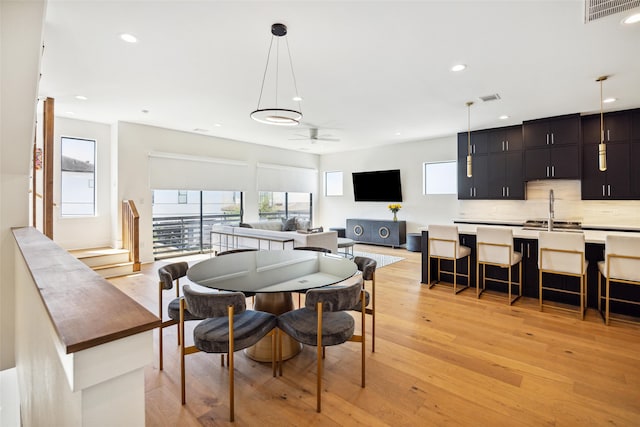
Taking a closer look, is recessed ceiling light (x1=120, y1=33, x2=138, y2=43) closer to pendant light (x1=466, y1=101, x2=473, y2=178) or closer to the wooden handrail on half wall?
the wooden handrail on half wall

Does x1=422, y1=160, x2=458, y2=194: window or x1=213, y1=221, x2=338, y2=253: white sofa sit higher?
x1=422, y1=160, x2=458, y2=194: window

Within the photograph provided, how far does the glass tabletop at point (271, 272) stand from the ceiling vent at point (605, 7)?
2532 mm

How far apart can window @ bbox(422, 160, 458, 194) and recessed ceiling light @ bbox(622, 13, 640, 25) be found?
16.2 ft

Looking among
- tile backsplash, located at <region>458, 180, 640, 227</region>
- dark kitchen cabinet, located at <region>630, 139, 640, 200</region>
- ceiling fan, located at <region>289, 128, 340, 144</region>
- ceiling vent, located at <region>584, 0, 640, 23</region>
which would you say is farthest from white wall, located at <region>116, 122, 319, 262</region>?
dark kitchen cabinet, located at <region>630, 139, 640, 200</region>

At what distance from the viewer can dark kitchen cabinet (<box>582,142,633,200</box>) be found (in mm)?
5152

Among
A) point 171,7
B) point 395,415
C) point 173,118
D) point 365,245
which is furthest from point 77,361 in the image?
point 365,245

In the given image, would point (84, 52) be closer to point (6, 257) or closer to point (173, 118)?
point (6, 257)

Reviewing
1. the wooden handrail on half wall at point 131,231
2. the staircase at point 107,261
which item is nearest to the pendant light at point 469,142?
the wooden handrail on half wall at point 131,231

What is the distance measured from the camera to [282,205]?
942cm

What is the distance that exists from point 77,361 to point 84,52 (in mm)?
3686

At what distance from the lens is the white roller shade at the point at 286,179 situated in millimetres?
8477

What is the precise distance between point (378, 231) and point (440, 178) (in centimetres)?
206

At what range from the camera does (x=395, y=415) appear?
196 centimetres

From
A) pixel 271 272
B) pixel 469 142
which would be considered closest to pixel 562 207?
pixel 469 142
